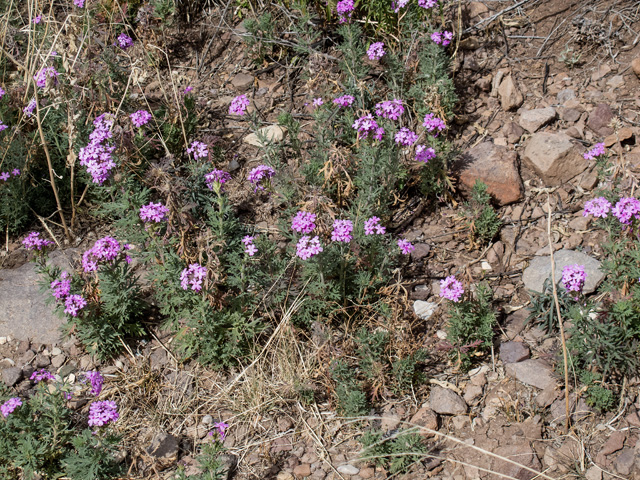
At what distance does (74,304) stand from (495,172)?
10.8ft

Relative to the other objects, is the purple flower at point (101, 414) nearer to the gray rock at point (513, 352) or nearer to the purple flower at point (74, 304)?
the purple flower at point (74, 304)

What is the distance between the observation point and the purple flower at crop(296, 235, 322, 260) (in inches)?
146

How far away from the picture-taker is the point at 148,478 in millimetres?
3613

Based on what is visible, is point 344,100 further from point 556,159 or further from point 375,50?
point 556,159

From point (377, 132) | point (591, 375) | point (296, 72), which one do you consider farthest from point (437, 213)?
point (296, 72)

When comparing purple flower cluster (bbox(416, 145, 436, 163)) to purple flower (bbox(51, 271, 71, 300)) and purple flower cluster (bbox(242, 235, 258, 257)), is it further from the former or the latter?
purple flower (bbox(51, 271, 71, 300))

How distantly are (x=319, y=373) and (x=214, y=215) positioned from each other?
1347 mm

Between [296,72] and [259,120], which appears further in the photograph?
[296,72]

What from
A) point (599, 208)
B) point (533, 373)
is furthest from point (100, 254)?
point (599, 208)

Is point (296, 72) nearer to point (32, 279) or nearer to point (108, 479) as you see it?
point (32, 279)

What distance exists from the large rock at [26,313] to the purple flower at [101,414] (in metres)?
1.19

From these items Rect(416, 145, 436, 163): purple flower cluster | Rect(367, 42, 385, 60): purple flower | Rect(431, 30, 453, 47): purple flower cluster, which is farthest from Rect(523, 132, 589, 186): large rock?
Rect(367, 42, 385, 60): purple flower

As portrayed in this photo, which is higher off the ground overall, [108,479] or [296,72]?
[296,72]

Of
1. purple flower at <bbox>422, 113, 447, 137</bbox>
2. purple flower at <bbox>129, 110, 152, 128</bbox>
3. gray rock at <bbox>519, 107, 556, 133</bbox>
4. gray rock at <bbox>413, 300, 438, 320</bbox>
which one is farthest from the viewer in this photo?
gray rock at <bbox>519, 107, 556, 133</bbox>
